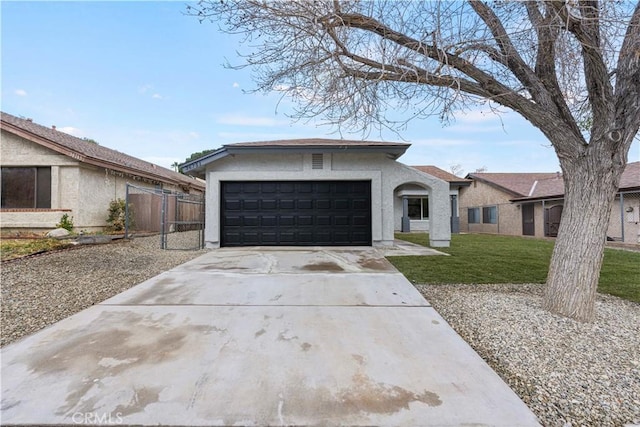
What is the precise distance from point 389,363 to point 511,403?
2.98 ft

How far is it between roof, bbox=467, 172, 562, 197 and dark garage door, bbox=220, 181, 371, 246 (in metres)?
13.7

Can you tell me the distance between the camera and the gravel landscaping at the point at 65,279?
3.80 m

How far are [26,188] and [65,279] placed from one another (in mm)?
8035

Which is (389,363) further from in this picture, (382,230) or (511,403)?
(382,230)

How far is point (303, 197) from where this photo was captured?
1041 centimetres

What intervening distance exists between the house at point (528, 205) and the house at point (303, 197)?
8.95 metres

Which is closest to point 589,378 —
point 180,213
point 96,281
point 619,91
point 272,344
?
point 272,344

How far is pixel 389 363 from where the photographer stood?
2.64 meters

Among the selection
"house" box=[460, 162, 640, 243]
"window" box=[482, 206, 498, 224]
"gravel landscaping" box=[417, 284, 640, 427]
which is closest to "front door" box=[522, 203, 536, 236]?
"house" box=[460, 162, 640, 243]

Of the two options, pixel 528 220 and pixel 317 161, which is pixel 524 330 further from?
pixel 528 220

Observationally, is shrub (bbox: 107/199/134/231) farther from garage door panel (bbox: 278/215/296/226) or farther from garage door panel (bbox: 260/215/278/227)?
garage door panel (bbox: 278/215/296/226)

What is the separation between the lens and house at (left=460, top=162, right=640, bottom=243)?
12.6m

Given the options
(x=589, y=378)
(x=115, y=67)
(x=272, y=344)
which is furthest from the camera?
(x=115, y=67)

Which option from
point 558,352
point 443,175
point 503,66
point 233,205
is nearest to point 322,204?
point 233,205
